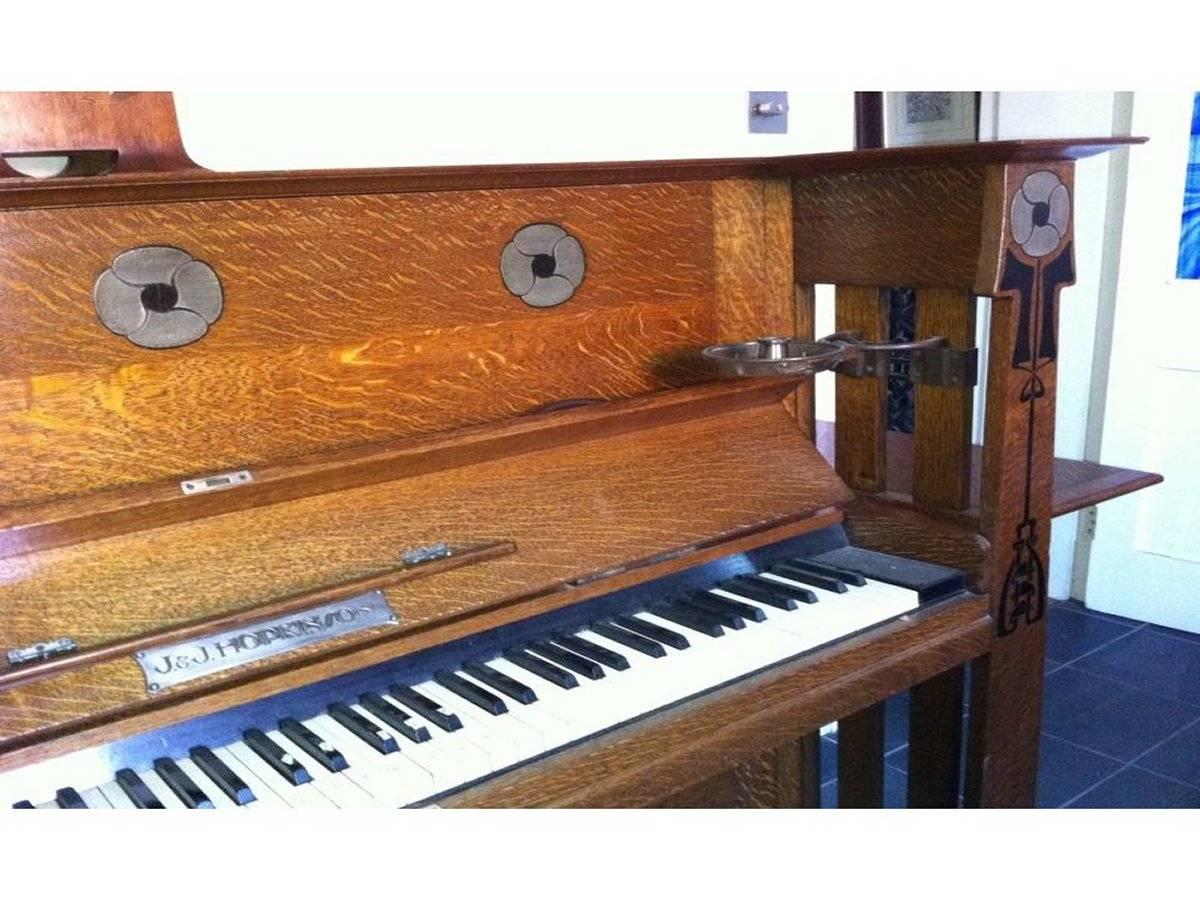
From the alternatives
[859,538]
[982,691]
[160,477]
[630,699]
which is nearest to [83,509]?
[160,477]

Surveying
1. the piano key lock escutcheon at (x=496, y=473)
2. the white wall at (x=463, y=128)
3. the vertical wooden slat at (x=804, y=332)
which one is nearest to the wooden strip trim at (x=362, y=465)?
the piano key lock escutcheon at (x=496, y=473)

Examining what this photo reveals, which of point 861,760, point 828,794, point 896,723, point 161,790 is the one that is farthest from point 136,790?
point 896,723

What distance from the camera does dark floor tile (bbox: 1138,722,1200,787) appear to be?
2.52 m

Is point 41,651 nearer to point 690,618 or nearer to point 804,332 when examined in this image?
point 690,618

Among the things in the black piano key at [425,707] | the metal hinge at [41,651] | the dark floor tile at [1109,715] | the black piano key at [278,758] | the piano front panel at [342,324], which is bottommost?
the dark floor tile at [1109,715]

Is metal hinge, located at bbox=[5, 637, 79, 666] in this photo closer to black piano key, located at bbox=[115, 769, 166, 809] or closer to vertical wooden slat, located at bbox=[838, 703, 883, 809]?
black piano key, located at bbox=[115, 769, 166, 809]

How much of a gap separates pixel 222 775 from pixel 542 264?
30.8 inches

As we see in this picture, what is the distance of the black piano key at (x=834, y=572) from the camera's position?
4.99ft

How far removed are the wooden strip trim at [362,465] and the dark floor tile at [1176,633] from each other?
2291 mm

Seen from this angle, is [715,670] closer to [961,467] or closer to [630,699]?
[630,699]

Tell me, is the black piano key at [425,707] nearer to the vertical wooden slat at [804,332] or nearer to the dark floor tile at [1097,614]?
the vertical wooden slat at [804,332]

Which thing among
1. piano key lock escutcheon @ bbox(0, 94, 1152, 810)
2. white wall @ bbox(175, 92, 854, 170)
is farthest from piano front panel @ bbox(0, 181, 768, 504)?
white wall @ bbox(175, 92, 854, 170)

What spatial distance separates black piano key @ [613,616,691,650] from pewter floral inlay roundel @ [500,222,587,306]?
17.9 inches

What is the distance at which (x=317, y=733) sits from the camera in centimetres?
113
